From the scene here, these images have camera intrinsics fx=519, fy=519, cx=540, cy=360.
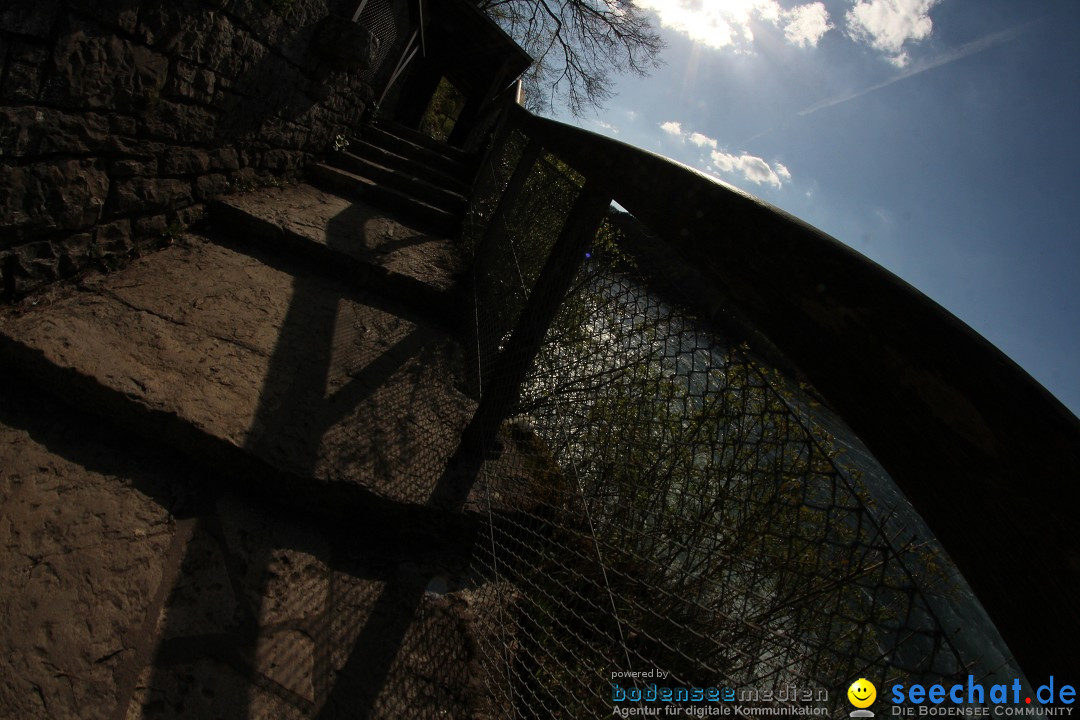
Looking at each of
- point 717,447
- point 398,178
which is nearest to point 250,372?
point 717,447

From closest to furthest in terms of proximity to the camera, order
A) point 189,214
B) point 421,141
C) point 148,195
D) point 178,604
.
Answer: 1. point 178,604
2. point 148,195
3. point 189,214
4. point 421,141

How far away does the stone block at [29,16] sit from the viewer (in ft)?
4.69

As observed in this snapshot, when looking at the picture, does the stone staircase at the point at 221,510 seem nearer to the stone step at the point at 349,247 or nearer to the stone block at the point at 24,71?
the stone step at the point at 349,247

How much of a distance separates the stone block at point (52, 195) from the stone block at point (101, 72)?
223mm

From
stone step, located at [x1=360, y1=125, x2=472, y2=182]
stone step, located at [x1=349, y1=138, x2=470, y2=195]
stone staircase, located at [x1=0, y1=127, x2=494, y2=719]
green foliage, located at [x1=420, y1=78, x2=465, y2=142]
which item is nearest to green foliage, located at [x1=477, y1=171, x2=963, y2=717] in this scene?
stone staircase, located at [x1=0, y1=127, x2=494, y2=719]

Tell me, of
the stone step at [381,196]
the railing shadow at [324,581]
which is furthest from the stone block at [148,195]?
the stone step at [381,196]

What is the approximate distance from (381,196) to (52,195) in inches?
102

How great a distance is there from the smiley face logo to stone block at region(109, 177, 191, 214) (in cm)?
273

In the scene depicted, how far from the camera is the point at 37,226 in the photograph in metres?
1.74

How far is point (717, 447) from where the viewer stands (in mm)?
1335

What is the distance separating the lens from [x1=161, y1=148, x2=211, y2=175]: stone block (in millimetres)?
2355

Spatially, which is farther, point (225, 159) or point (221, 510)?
point (225, 159)

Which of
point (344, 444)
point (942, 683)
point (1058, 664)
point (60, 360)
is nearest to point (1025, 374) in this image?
point (1058, 664)

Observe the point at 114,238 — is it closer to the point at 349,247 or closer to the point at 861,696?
the point at 349,247
